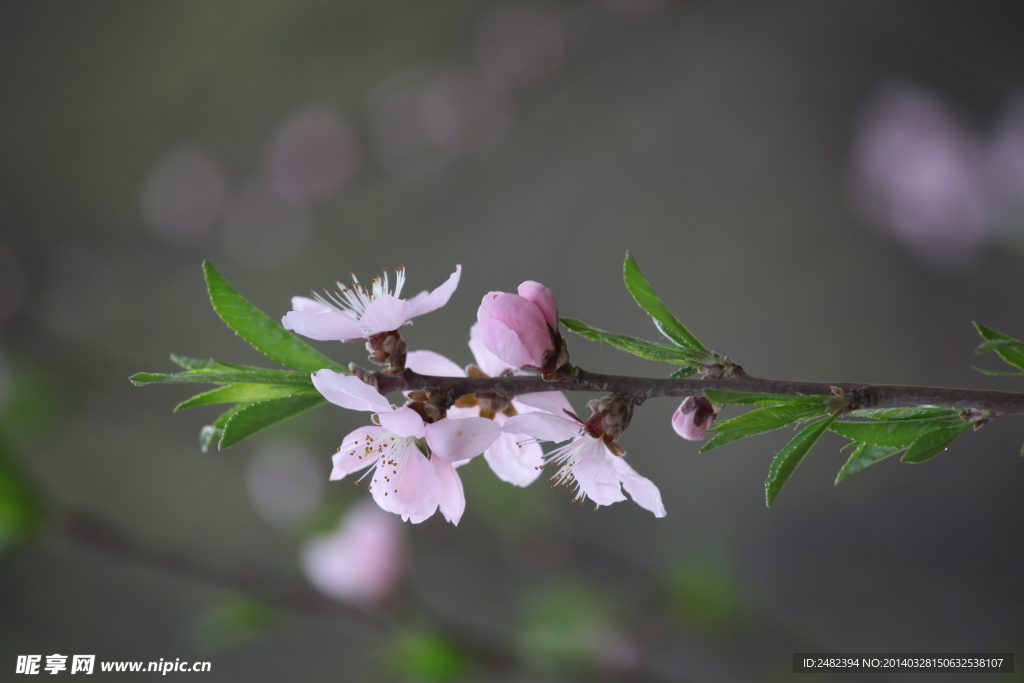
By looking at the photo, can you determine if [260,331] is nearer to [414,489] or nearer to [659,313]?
[414,489]

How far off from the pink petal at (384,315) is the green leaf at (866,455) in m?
0.38

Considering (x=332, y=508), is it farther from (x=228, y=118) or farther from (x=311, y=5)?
(x=311, y=5)

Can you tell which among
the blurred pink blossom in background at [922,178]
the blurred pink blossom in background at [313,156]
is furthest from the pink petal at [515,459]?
the blurred pink blossom in background at [313,156]

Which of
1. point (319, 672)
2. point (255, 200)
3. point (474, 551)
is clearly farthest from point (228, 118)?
point (319, 672)

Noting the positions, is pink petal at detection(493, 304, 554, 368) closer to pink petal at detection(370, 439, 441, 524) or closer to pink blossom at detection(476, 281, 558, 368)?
pink blossom at detection(476, 281, 558, 368)

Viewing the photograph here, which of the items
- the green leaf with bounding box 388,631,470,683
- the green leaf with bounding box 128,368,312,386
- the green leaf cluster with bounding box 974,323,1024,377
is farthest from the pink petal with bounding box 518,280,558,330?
the green leaf with bounding box 388,631,470,683

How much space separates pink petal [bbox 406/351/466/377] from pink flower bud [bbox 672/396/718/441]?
0.22 meters

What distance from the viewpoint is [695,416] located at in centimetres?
60

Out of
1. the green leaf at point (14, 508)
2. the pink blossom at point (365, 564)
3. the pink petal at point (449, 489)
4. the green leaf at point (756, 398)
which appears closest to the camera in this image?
the green leaf at point (756, 398)

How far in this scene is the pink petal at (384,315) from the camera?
22.7 inches

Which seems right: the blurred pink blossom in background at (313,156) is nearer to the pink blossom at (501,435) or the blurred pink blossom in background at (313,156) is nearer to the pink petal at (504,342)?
the pink blossom at (501,435)

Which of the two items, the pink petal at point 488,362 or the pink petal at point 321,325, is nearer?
the pink petal at point 321,325

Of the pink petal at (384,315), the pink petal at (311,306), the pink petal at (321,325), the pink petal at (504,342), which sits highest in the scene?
the pink petal at (311,306)

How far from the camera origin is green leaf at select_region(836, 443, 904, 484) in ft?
1.82
